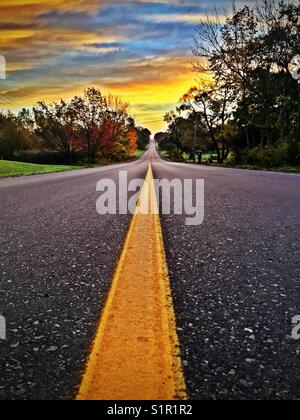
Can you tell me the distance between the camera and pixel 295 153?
62.6 ft

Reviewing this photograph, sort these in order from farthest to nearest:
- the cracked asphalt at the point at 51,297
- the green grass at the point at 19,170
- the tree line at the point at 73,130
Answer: the tree line at the point at 73,130, the green grass at the point at 19,170, the cracked asphalt at the point at 51,297

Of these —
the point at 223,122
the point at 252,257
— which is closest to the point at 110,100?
the point at 223,122

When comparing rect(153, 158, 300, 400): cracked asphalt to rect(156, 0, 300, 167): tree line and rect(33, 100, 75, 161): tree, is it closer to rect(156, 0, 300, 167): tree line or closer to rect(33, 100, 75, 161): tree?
rect(156, 0, 300, 167): tree line

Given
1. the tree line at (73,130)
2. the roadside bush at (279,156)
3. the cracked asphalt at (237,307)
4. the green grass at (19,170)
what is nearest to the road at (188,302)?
the cracked asphalt at (237,307)

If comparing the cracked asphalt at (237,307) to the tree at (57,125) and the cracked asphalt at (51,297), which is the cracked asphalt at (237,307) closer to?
the cracked asphalt at (51,297)

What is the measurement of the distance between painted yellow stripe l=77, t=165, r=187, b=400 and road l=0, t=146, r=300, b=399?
5 centimetres

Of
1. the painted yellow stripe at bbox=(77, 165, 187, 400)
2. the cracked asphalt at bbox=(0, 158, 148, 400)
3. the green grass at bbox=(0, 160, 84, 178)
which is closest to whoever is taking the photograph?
the painted yellow stripe at bbox=(77, 165, 187, 400)

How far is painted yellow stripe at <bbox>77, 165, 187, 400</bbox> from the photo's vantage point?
1.22 metres

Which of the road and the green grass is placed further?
the green grass

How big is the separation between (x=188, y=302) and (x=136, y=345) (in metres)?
0.57

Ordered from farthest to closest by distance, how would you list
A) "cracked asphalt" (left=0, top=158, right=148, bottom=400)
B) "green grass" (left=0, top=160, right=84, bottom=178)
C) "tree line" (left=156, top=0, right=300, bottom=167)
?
"tree line" (left=156, top=0, right=300, bottom=167) < "green grass" (left=0, top=160, right=84, bottom=178) < "cracked asphalt" (left=0, top=158, right=148, bottom=400)

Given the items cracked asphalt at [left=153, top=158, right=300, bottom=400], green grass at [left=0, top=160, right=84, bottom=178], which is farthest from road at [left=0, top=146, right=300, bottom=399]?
green grass at [left=0, top=160, right=84, bottom=178]

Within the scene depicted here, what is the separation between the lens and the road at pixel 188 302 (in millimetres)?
1322

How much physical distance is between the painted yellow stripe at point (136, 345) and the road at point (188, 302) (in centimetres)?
5
